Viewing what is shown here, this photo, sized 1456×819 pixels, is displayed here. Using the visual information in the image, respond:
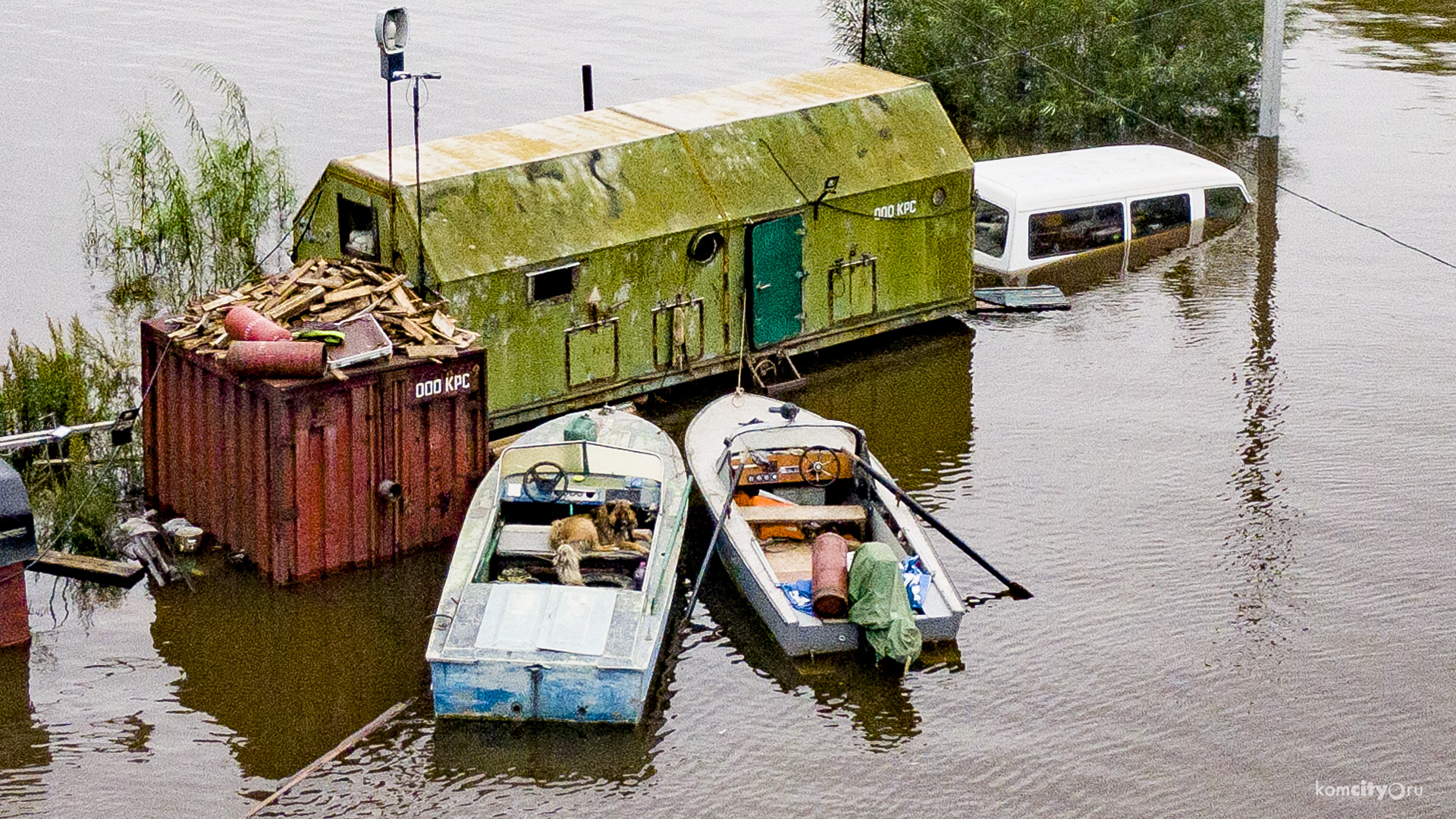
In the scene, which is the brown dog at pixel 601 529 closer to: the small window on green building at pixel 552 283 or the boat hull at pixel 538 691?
the boat hull at pixel 538 691

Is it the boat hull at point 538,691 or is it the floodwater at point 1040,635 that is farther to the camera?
the boat hull at point 538,691

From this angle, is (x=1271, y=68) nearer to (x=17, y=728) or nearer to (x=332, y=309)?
(x=332, y=309)

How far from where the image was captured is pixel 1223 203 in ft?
74.2

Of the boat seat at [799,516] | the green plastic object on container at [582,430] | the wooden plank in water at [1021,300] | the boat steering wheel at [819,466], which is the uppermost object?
the wooden plank in water at [1021,300]

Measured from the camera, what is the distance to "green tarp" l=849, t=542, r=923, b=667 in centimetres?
1221

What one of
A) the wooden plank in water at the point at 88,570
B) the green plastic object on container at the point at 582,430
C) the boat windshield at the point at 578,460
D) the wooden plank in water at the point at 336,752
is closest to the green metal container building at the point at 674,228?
the green plastic object on container at the point at 582,430

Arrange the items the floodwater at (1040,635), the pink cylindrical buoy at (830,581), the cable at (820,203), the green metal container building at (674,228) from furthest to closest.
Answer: the cable at (820,203) < the green metal container building at (674,228) < the pink cylindrical buoy at (830,581) < the floodwater at (1040,635)

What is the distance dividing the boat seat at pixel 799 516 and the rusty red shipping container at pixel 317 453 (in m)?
2.35

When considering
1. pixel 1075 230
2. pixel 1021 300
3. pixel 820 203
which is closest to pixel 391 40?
pixel 820 203

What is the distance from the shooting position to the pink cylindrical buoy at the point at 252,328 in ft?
43.6

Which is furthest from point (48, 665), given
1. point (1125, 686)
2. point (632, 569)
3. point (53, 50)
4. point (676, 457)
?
point (53, 50)

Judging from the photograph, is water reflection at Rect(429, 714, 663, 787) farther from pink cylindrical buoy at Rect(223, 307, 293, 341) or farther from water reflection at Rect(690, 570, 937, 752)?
pink cylindrical buoy at Rect(223, 307, 293, 341)

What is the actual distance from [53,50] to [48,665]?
847 inches

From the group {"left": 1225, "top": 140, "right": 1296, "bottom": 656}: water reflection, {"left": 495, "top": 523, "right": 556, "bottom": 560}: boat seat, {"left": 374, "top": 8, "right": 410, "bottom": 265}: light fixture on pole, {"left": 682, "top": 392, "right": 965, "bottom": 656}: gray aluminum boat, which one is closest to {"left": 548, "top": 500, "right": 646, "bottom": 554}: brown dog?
{"left": 495, "top": 523, "right": 556, "bottom": 560}: boat seat
